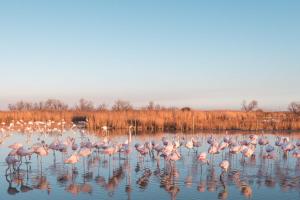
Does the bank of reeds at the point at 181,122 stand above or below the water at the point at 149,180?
above

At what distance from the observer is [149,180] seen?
34.7 ft

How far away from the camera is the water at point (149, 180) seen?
922cm

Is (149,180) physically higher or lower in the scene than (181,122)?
lower

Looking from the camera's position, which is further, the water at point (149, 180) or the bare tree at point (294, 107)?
the bare tree at point (294, 107)

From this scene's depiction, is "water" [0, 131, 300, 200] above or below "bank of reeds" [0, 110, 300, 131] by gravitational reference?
below

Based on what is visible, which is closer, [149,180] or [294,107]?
[149,180]

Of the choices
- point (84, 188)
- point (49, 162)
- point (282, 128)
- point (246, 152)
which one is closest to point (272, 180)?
point (246, 152)

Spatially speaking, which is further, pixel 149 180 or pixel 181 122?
pixel 181 122

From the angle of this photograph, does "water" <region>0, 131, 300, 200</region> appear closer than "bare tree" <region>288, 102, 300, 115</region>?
Yes

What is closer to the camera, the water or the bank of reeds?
the water

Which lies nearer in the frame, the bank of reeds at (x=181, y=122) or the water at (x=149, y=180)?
the water at (x=149, y=180)

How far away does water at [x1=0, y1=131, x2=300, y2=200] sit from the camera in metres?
9.22

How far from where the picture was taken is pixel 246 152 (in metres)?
12.7

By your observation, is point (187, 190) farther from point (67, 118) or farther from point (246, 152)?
point (67, 118)
